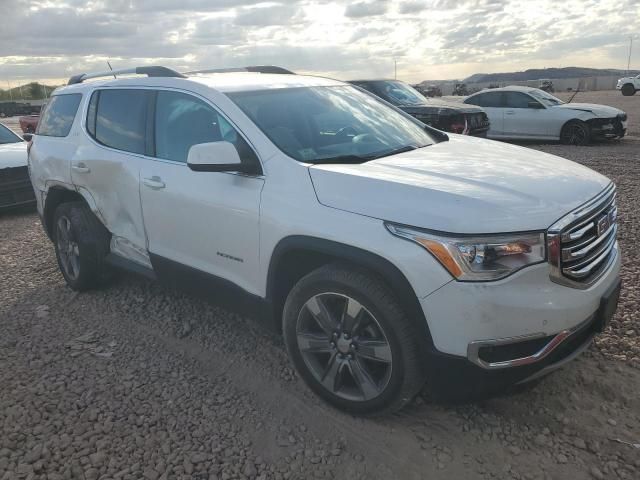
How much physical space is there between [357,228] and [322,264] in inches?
17.9

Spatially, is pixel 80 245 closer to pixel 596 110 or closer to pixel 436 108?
pixel 436 108

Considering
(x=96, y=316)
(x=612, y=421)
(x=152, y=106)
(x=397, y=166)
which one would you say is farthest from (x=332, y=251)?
(x=96, y=316)

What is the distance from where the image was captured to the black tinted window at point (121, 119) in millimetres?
4074

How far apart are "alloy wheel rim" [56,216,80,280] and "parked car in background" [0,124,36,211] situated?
3660 millimetres

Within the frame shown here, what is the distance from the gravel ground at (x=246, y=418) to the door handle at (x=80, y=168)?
1.23 meters

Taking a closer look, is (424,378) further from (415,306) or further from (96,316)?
(96,316)

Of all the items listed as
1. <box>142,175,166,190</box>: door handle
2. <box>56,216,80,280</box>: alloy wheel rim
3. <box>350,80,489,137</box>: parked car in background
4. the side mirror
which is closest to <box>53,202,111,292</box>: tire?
<box>56,216,80,280</box>: alloy wheel rim

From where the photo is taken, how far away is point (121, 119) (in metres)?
4.29

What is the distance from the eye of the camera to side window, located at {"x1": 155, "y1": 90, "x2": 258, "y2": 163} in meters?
3.50

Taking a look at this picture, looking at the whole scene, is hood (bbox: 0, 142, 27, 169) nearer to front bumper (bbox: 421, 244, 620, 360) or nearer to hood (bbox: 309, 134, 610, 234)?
hood (bbox: 309, 134, 610, 234)

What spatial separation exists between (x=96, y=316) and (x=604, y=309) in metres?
3.66

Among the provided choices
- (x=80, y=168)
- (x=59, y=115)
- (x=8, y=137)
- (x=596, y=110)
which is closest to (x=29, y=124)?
(x=8, y=137)

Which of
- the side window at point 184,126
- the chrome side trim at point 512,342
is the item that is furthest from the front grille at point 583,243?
the side window at point 184,126

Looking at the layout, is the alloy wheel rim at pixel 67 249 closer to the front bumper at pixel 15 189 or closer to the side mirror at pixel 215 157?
the side mirror at pixel 215 157
